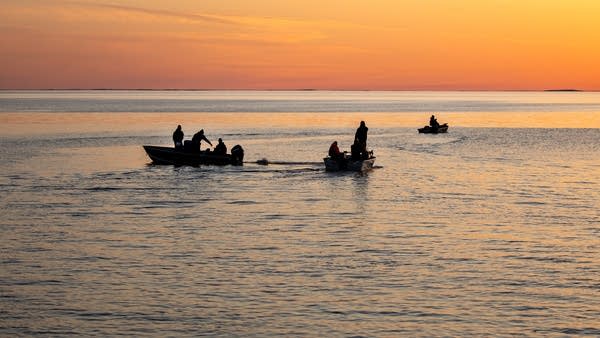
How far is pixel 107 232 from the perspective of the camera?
87.2 feet

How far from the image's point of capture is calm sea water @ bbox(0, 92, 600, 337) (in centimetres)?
1702

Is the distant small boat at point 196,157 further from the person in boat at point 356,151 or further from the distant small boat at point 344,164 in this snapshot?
the person in boat at point 356,151

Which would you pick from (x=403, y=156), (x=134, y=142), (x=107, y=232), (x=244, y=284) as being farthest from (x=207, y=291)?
(x=134, y=142)

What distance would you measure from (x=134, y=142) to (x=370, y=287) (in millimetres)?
55451

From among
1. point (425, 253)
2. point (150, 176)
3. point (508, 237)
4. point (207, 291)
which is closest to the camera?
point (207, 291)

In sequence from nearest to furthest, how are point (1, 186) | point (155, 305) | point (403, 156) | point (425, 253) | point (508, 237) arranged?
point (155, 305) → point (425, 253) → point (508, 237) → point (1, 186) → point (403, 156)

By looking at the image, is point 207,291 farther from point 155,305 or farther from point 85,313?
point 85,313

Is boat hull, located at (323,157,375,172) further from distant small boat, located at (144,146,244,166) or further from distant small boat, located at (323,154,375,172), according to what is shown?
distant small boat, located at (144,146,244,166)

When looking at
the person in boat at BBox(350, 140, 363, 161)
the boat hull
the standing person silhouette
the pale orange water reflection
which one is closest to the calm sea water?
the boat hull

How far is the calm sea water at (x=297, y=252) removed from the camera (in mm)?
17016

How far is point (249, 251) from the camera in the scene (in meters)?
23.6

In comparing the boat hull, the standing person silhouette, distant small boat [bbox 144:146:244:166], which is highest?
the standing person silhouette

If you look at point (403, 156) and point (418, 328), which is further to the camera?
point (403, 156)

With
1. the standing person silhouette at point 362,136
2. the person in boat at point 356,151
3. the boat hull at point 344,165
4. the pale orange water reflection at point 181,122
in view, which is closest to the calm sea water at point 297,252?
the boat hull at point 344,165
